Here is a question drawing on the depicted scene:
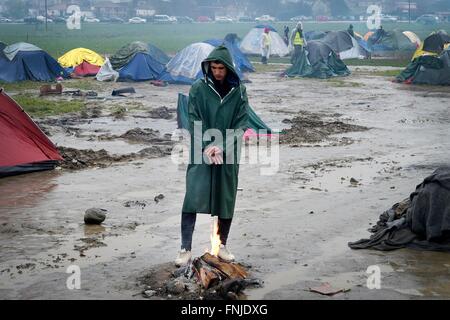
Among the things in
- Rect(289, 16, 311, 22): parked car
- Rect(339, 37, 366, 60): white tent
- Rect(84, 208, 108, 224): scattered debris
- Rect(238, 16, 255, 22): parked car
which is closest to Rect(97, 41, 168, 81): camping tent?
Rect(339, 37, 366, 60): white tent

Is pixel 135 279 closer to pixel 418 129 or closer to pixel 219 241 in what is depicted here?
pixel 219 241

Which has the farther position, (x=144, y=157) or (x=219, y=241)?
(x=144, y=157)

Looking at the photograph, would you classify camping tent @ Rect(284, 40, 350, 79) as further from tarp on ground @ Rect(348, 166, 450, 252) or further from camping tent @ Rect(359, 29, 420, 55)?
tarp on ground @ Rect(348, 166, 450, 252)

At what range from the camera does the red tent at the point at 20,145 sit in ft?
40.5

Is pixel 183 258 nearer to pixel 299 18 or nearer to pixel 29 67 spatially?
pixel 29 67

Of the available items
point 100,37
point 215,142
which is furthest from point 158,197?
point 100,37

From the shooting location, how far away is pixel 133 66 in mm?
30172

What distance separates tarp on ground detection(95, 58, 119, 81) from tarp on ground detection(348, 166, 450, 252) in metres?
22.1

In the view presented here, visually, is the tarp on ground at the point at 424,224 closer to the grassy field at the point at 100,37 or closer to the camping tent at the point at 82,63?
the camping tent at the point at 82,63

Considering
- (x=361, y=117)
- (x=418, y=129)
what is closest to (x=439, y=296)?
(x=418, y=129)

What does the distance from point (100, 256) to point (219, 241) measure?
1.28m

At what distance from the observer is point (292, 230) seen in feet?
30.0

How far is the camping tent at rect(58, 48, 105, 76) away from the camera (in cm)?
3158

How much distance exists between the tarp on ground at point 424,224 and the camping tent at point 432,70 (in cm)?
2048
